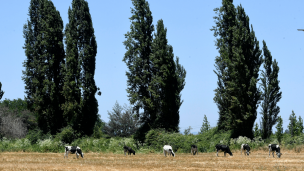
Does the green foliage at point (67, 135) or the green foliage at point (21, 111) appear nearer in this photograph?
the green foliage at point (67, 135)

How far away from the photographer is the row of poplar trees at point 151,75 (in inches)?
1876

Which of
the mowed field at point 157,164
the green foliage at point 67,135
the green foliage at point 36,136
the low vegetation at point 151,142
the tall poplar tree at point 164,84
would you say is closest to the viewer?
the mowed field at point 157,164

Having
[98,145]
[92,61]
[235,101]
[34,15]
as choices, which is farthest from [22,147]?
[235,101]

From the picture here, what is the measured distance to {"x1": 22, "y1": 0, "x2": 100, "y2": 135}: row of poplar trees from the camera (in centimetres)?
5116

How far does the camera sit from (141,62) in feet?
163

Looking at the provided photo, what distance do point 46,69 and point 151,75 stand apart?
52.0ft

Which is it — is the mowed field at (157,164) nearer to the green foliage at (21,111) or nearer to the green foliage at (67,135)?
the green foliage at (67,135)

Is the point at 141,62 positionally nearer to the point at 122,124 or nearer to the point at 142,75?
the point at 142,75

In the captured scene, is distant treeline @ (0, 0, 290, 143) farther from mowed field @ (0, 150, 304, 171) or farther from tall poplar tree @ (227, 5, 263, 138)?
mowed field @ (0, 150, 304, 171)

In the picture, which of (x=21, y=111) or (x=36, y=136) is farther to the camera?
(x=21, y=111)

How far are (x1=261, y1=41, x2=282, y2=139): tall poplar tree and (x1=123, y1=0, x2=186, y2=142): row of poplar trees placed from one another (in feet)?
35.8

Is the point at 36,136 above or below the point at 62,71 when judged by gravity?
below

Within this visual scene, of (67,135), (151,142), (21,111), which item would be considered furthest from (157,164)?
(21,111)

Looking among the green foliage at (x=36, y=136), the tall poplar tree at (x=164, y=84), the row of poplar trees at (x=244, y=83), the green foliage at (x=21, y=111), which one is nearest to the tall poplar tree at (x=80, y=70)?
the green foliage at (x=36, y=136)
